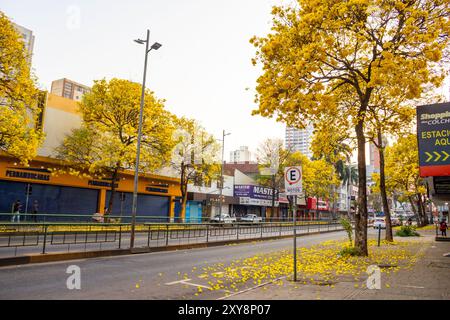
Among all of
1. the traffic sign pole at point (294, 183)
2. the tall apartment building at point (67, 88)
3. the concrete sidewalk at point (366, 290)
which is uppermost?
the tall apartment building at point (67, 88)

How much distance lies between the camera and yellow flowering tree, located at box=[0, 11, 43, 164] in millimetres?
20547

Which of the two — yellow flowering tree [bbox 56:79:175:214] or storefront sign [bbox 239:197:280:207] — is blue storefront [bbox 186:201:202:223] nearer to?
storefront sign [bbox 239:197:280:207]

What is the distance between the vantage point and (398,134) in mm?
19656

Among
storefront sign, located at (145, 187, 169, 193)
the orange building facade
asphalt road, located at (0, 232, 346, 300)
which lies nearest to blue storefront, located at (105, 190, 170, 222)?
the orange building facade

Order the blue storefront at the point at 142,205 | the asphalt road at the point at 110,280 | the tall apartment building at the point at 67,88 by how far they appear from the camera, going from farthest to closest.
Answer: the tall apartment building at the point at 67,88, the blue storefront at the point at 142,205, the asphalt road at the point at 110,280

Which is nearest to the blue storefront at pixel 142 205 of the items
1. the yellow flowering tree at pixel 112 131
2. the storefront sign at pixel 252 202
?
the yellow flowering tree at pixel 112 131

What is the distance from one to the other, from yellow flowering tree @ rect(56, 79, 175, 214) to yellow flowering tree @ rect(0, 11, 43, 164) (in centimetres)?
661

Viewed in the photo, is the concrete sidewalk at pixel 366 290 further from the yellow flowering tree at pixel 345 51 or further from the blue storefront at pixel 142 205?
the blue storefront at pixel 142 205

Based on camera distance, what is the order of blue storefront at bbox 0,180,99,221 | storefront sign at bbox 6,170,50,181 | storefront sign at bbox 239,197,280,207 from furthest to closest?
storefront sign at bbox 239,197,280,207 < blue storefront at bbox 0,180,99,221 < storefront sign at bbox 6,170,50,181

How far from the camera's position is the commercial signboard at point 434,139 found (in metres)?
11.2

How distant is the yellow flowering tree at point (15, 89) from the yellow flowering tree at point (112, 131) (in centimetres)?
661

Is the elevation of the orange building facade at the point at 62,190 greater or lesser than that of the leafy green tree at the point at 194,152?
lesser

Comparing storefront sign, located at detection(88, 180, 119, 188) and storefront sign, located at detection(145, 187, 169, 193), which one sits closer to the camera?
storefront sign, located at detection(88, 180, 119, 188)

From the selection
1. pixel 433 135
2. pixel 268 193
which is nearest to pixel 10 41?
pixel 433 135
